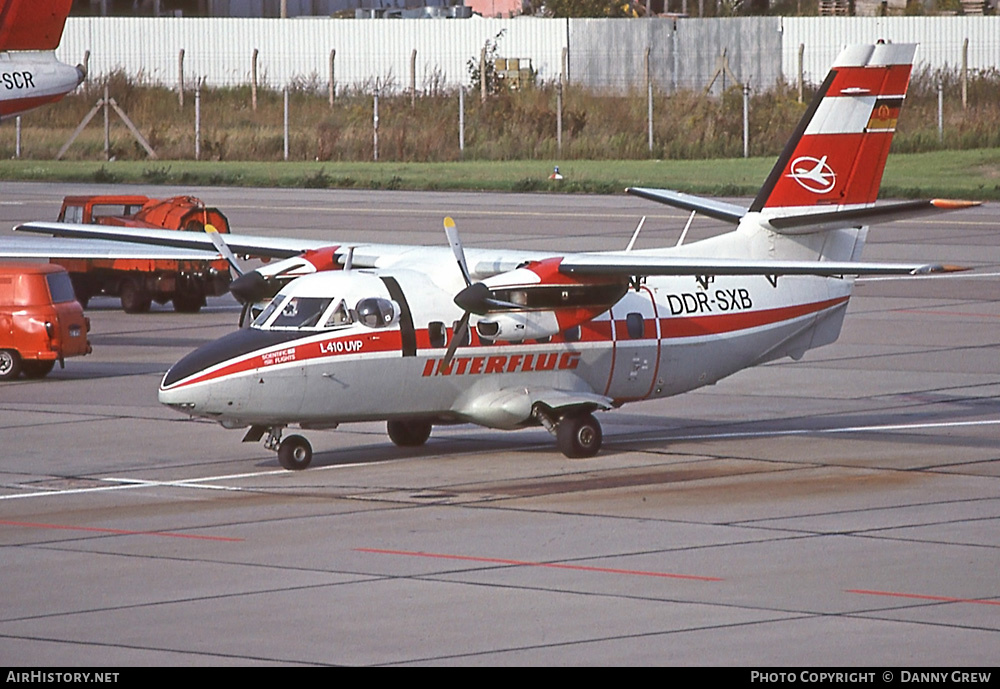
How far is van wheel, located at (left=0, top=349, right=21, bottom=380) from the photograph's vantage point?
26.8 metres

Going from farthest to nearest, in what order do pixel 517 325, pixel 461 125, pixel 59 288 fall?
pixel 461 125 < pixel 59 288 < pixel 517 325

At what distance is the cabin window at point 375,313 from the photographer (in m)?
19.5

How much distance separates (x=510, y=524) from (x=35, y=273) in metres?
12.9

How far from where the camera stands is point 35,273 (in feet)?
87.9

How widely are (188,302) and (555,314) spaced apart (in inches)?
643

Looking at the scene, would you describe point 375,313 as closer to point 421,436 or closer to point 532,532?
point 421,436

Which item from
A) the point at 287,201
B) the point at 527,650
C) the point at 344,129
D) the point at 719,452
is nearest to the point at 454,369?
the point at 719,452

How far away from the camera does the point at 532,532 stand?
16.4 meters

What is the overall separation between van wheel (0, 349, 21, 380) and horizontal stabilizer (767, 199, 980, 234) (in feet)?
40.8

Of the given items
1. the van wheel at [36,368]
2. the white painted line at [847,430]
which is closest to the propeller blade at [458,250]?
the white painted line at [847,430]

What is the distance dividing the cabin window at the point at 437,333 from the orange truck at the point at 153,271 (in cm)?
1453

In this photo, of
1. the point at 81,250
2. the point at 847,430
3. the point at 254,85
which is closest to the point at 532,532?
the point at 847,430

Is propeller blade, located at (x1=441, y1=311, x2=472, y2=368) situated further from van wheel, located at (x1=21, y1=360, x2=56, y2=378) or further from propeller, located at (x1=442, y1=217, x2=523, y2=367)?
van wheel, located at (x1=21, y1=360, x2=56, y2=378)

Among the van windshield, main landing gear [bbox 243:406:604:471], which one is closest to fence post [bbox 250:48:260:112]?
the van windshield
